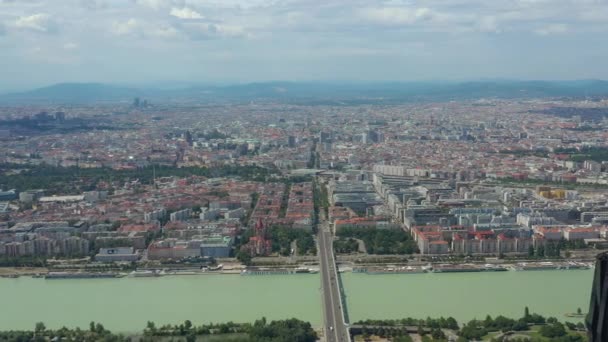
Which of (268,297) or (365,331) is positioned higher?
(365,331)

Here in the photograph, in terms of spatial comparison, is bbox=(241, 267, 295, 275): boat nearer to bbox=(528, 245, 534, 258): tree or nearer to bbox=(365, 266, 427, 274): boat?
bbox=(365, 266, 427, 274): boat

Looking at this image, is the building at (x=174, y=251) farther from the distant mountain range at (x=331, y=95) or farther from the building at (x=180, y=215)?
the distant mountain range at (x=331, y=95)

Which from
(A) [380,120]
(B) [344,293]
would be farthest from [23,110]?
(B) [344,293]

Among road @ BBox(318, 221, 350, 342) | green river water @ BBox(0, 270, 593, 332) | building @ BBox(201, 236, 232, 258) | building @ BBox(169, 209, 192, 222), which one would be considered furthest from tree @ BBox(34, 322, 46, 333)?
building @ BBox(169, 209, 192, 222)

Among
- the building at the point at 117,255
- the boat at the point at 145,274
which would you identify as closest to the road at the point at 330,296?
the boat at the point at 145,274

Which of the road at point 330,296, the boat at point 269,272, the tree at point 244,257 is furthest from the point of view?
the tree at point 244,257

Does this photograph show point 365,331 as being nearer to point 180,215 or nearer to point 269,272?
point 269,272

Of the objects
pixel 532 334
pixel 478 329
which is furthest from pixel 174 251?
pixel 532 334
